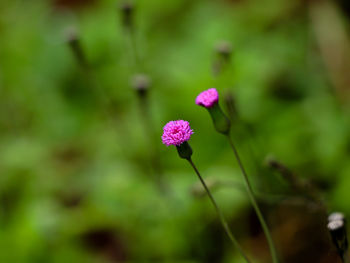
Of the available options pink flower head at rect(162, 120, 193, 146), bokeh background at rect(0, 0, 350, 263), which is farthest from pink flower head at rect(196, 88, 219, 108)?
bokeh background at rect(0, 0, 350, 263)

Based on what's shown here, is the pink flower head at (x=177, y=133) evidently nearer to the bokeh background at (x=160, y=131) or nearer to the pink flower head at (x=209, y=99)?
the pink flower head at (x=209, y=99)

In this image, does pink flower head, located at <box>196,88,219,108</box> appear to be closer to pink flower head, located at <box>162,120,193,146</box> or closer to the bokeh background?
pink flower head, located at <box>162,120,193,146</box>

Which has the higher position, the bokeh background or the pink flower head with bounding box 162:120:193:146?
the pink flower head with bounding box 162:120:193:146

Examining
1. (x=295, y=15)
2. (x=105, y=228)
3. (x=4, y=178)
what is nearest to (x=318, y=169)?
(x=105, y=228)

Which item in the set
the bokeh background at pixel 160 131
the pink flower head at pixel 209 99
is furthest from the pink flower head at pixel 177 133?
the bokeh background at pixel 160 131

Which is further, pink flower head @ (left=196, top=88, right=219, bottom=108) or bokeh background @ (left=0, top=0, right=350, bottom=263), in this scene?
bokeh background @ (left=0, top=0, right=350, bottom=263)

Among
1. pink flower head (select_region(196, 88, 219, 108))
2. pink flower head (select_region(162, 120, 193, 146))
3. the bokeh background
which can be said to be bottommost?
the bokeh background

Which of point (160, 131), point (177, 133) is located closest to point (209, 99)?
point (177, 133)
